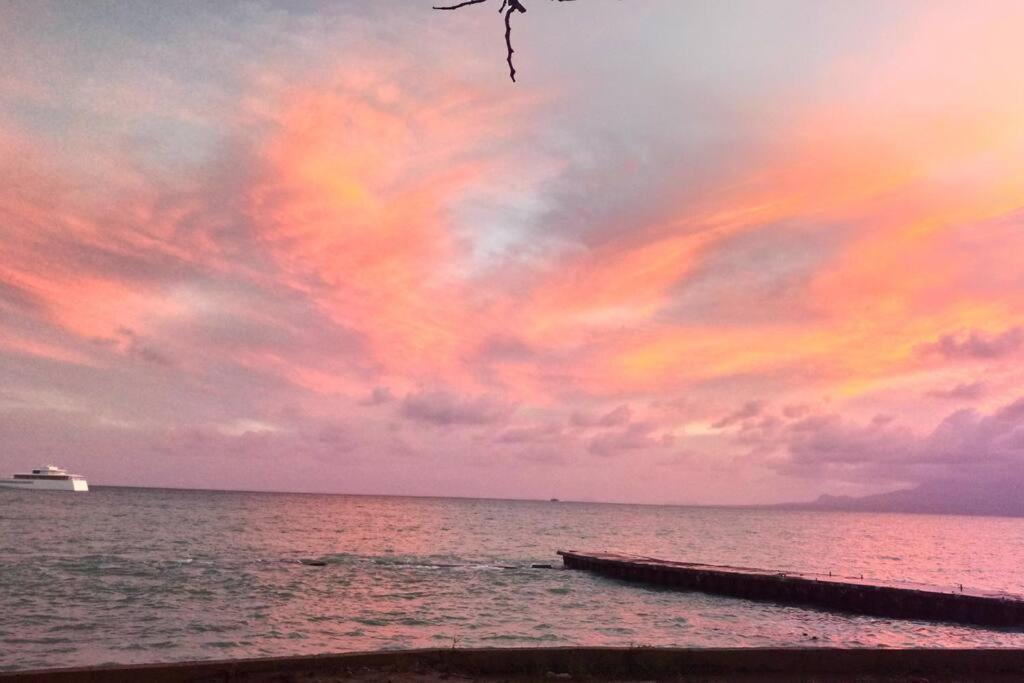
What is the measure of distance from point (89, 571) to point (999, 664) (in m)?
44.2

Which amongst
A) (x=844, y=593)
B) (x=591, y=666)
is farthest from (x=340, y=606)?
(x=844, y=593)

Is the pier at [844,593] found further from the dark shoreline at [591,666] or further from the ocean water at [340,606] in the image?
the dark shoreline at [591,666]

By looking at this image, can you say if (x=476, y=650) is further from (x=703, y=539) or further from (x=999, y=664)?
(x=703, y=539)

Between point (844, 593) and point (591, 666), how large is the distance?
106 feet

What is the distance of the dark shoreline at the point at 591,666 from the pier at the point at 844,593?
25320mm

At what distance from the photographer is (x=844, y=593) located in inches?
1580

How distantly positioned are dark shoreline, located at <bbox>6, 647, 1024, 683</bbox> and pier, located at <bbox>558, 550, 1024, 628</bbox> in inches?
997

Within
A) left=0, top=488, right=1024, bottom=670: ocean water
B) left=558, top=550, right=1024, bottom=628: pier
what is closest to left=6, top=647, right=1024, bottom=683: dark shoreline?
left=0, top=488, right=1024, bottom=670: ocean water

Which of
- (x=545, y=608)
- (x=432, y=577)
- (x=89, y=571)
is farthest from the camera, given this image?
(x=432, y=577)

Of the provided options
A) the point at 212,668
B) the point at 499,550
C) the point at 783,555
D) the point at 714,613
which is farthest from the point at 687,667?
the point at 783,555

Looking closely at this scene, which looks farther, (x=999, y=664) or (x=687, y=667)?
(x=999, y=664)

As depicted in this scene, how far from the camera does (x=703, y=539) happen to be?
11294cm

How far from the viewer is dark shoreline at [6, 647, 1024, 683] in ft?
41.4

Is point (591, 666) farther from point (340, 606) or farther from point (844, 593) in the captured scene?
point (844, 593)
